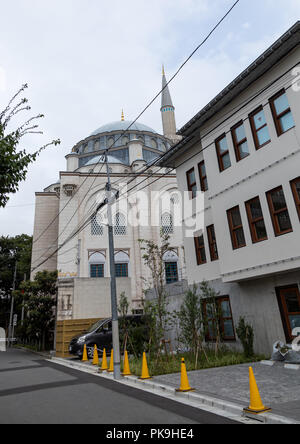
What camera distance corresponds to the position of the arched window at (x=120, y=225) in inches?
1426

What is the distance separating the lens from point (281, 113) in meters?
11.1

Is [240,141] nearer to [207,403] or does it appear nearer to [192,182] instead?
[192,182]

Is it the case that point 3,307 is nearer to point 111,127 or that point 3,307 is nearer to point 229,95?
point 111,127

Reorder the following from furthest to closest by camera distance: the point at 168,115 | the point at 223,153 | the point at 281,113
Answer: the point at 168,115 < the point at 223,153 < the point at 281,113

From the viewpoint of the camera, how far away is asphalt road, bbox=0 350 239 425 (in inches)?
217

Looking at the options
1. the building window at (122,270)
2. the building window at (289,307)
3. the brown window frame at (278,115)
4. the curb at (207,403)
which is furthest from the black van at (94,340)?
the building window at (122,270)

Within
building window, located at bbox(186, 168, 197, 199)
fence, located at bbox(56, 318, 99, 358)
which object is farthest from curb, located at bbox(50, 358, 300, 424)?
building window, located at bbox(186, 168, 197, 199)

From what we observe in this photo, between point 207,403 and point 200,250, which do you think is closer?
point 207,403

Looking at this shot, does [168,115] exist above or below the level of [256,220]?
above

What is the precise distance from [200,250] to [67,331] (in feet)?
28.7

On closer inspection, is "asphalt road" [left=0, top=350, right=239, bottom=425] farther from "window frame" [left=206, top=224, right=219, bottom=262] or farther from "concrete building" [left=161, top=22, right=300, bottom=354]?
"window frame" [left=206, top=224, right=219, bottom=262]

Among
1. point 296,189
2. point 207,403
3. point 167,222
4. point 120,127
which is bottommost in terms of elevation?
point 207,403

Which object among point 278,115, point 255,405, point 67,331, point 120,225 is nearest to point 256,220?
point 278,115

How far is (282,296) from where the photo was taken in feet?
37.6
